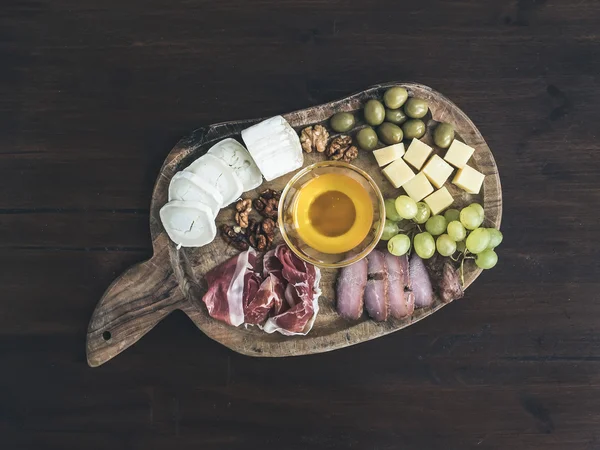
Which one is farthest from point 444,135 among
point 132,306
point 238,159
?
point 132,306

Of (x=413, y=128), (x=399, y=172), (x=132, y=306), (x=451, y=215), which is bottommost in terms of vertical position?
(x=132, y=306)

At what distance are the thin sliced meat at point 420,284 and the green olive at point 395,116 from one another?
36cm

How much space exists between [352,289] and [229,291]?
0.31m

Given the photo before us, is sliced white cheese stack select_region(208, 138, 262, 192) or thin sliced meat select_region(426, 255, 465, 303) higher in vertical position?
sliced white cheese stack select_region(208, 138, 262, 192)

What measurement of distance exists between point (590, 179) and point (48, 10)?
62.3 inches

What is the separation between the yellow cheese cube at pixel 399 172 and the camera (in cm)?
131

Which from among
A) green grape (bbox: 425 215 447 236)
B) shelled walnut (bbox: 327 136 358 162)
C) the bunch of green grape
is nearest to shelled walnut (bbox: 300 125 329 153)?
shelled walnut (bbox: 327 136 358 162)

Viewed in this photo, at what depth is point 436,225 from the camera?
50.8 inches

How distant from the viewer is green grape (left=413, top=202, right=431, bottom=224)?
4.22 ft

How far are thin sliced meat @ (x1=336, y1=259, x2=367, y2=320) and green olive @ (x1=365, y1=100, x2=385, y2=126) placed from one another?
0.36 meters

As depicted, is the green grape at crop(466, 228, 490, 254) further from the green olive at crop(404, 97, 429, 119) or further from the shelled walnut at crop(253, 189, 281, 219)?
the shelled walnut at crop(253, 189, 281, 219)

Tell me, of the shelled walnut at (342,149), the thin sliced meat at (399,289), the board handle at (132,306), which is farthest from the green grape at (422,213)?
the board handle at (132,306)

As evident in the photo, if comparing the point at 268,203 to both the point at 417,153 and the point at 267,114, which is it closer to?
the point at 267,114

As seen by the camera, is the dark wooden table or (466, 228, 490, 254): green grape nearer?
(466, 228, 490, 254): green grape
